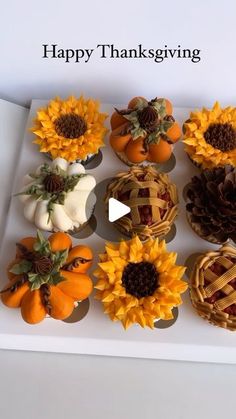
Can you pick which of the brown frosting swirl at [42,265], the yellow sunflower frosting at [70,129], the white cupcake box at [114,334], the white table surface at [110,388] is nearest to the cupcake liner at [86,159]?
the yellow sunflower frosting at [70,129]

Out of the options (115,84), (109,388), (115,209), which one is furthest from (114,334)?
(115,84)

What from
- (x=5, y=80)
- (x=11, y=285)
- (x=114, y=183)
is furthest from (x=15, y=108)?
(x=11, y=285)

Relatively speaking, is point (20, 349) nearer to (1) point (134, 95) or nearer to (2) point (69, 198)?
(2) point (69, 198)

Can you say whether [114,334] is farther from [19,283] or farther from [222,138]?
[222,138]

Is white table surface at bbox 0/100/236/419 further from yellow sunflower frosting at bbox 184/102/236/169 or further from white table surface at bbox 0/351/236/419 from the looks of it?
yellow sunflower frosting at bbox 184/102/236/169

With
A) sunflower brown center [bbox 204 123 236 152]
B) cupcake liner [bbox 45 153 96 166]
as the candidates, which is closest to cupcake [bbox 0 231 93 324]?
cupcake liner [bbox 45 153 96 166]

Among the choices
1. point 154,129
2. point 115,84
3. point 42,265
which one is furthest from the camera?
point 115,84

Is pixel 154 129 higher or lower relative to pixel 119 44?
lower
